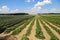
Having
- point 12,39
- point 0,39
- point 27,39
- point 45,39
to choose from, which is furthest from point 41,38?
point 0,39

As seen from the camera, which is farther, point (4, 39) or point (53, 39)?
point (4, 39)

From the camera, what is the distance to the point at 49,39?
18.9m

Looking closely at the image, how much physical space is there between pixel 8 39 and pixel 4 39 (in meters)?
0.52

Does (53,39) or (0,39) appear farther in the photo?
(0,39)

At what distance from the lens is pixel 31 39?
62.6 feet

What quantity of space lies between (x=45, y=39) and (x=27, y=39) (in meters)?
2.07

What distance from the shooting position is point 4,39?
771 inches

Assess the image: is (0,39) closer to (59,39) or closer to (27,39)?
(27,39)

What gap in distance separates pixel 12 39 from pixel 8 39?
1.52 ft

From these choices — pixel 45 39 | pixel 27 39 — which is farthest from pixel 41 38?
pixel 27 39

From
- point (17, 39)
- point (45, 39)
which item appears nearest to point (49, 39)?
point (45, 39)

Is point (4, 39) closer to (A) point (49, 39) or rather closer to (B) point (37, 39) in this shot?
(B) point (37, 39)

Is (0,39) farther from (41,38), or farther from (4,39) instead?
(41,38)

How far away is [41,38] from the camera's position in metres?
Answer: 19.5
